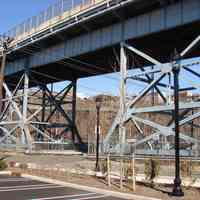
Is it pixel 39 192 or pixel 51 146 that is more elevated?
pixel 51 146

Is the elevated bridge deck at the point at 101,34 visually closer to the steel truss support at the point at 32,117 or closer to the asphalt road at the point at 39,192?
the steel truss support at the point at 32,117

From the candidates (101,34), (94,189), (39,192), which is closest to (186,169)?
(94,189)

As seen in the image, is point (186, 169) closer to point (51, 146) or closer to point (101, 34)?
point (101, 34)

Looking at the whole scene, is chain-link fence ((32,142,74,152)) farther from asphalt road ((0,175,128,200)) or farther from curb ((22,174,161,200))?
asphalt road ((0,175,128,200))

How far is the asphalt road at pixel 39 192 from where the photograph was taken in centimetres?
1510

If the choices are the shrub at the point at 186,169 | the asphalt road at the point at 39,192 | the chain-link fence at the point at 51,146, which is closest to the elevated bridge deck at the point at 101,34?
the chain-link fence at the point at 51,146

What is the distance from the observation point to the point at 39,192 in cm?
1648

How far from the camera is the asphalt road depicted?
49.6ft

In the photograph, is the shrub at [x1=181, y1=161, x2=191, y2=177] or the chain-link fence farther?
the chain-link fence

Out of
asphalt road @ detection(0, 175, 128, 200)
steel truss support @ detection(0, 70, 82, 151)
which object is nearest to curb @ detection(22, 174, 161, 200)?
asphalt road @ detection(0, 175, 128, 200)

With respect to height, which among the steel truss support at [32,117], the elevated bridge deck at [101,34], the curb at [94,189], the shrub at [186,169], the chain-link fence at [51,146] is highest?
the elevated bridge deck at [101,34]

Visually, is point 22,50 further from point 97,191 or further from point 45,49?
point 97,191

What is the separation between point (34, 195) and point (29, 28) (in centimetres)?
3775

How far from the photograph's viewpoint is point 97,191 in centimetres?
1758
